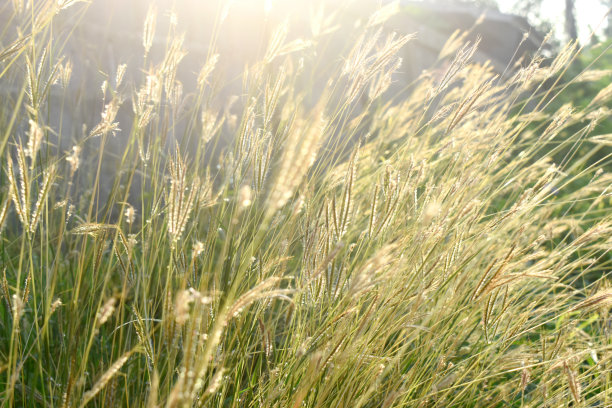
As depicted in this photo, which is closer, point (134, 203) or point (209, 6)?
point (134, 203)

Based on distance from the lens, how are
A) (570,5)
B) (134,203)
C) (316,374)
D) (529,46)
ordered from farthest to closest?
(570,5), (529,46), (134,203), (316,374)

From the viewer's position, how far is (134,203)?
3.21 m

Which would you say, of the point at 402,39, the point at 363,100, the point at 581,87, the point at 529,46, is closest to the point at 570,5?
the point at 529,46

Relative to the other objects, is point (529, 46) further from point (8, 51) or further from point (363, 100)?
point (8, 51)

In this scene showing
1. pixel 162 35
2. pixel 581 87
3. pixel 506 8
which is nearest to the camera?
pixel 162 35

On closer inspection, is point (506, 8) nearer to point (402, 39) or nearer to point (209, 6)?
point (209, 6)

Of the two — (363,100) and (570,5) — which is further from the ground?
(570,5)

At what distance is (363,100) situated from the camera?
5016 millimetres

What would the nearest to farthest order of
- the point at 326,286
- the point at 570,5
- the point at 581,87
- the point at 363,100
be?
the point at 326,286, the point at 363,100, the point at 581,87, the point at 570,5

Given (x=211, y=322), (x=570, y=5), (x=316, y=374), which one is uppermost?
(x=570, y=5)

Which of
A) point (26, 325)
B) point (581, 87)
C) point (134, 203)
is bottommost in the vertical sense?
point (134, 203)

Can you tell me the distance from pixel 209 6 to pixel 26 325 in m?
2.80

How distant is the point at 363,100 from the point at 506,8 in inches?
1137

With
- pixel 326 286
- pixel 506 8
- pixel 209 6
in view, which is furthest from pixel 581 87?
pixel 506 8
